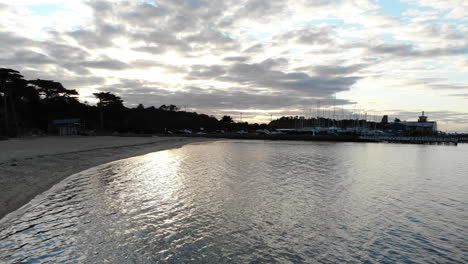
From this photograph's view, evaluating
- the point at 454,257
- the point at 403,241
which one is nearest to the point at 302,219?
the point at 403,241

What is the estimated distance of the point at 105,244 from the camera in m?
9.65

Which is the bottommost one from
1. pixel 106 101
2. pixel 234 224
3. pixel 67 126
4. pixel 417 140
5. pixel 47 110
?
pixel 234 224

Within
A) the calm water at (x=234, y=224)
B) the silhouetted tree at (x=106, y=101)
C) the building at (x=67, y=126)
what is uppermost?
the silhouetted tree at (x=106, y=101)

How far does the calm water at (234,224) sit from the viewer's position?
9.23 m

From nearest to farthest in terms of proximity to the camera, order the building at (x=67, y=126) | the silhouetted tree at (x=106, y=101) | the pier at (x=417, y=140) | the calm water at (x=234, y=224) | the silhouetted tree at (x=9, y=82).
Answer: the calm water at (x=234, y=224)
the silhouetted tree at (x=9, y=82)
the building at (x=67, y=126)
the silhouetted tree at (x=106, y=101)
the pier at (x=417, y=140)

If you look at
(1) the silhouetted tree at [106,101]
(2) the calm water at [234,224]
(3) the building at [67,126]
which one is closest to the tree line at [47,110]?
(1) the silhouetted tree at [106,101]

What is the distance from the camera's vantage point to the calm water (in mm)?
9234

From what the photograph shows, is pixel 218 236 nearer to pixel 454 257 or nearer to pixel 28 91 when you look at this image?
pixel 454 257

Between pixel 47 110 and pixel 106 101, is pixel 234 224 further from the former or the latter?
pixel 106 101

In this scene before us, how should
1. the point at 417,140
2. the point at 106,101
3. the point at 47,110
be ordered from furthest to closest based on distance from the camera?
the point at 417,140
the point at 106,101
the point at 47,110

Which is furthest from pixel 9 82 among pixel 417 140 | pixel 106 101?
pixel 417 140

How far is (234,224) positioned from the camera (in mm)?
12117

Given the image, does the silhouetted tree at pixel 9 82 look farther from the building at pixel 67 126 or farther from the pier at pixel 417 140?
the pier at pixel 417 140

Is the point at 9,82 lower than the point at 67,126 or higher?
higher
